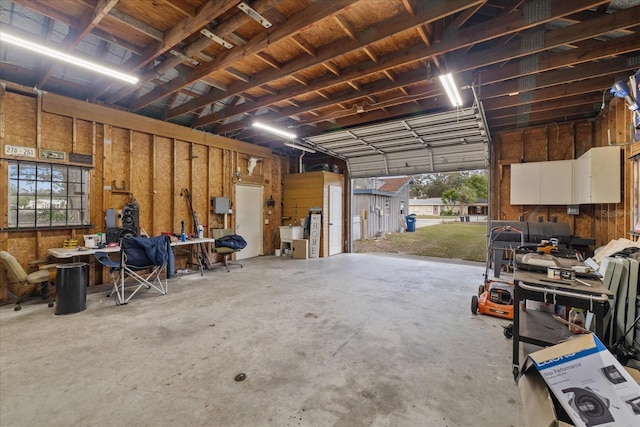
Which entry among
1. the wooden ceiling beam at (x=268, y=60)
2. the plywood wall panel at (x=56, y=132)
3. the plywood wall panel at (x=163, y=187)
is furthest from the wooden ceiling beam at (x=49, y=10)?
the plywood wall panel at (x=163, y=187)

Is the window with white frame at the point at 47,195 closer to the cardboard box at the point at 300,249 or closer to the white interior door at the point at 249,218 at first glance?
the white interior door at the point at 249,218

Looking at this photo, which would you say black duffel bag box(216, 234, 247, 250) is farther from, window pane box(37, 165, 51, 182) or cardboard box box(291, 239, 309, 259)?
window pane box(37, 165, 51, 182)

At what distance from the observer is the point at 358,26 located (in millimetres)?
3104

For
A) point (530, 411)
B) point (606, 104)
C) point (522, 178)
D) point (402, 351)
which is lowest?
point (402, 351)

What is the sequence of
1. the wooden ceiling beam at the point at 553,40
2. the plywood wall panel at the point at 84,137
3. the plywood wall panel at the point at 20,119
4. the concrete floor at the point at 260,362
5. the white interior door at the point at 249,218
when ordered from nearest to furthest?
the concrete floor at the point at 260,362
the wooden ceiling beam at the point at 553,40
the plywood wall panel at the point at 20,119
the plywood wall panel at the point at 84,137
the white interior door at the point at 249,218

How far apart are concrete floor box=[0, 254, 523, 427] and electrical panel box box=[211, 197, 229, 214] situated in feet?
9.57

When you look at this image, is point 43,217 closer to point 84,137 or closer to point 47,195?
point 47,195

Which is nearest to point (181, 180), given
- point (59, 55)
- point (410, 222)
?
point (59, 55)

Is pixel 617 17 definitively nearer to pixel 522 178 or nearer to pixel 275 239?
pixel 522 178

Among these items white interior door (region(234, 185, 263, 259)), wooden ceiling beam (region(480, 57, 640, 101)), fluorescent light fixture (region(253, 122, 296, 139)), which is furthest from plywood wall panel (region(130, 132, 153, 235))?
wooden ceiling beam (region(480, 57, 640, 101))

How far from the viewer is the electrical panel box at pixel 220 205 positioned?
6883 millimetres

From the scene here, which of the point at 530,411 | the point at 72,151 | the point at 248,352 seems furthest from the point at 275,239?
the point at 530,411

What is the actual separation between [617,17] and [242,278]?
20.9 ft

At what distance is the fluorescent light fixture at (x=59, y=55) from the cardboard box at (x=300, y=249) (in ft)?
17.5
